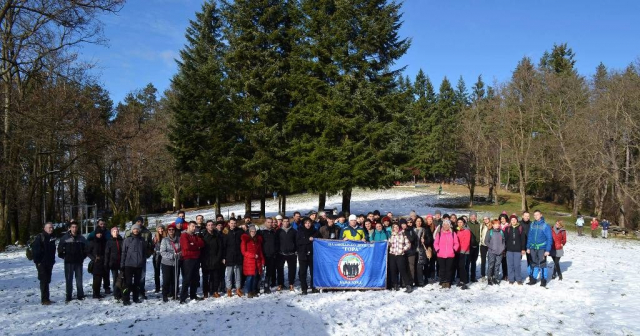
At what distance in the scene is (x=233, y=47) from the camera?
2930cm

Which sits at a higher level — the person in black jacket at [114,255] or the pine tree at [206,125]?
the pine tree at [206,125]

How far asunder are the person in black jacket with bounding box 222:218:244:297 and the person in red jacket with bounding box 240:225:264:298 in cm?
15

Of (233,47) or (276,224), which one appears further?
(233,47)

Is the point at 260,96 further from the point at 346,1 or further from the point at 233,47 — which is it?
the point at 346,1

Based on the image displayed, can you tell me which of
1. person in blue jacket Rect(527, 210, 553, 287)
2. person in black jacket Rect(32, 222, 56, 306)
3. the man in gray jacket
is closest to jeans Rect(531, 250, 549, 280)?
person in blue jacket Rect(527, 210, 553, 287)

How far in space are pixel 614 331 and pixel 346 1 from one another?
22599 mm

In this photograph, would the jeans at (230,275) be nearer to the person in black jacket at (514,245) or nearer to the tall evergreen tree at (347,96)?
the person in black jacket at (514,245)

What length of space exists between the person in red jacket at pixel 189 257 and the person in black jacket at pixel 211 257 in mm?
242

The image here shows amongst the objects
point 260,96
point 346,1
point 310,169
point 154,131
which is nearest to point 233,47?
point 260,96

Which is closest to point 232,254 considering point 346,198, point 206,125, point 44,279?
point 44,279

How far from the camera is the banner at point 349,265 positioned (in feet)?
38.4

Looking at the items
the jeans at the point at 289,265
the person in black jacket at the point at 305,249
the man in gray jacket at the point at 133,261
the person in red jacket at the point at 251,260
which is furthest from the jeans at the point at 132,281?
the person in black jacket at the point at 305,249

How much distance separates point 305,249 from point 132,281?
14.5 ft

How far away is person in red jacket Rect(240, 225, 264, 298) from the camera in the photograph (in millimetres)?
10969
